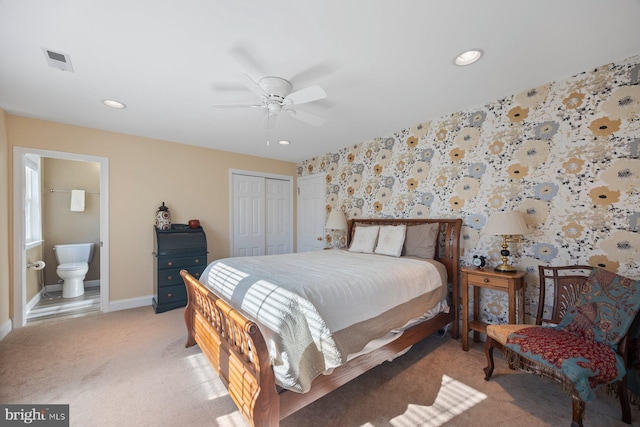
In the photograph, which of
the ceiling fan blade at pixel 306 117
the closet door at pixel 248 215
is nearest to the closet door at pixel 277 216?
the closet door at pixel 248 215

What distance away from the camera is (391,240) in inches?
121

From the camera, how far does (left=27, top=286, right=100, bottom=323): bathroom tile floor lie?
3.32m

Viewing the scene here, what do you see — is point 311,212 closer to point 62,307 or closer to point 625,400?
point 62,307

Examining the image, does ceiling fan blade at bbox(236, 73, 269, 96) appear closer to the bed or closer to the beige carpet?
the bed

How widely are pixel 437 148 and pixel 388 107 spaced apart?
83 centimetres

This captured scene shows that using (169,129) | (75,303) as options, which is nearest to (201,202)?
(169,129)

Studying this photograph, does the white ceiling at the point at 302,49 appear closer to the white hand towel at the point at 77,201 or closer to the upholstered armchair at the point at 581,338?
the upholstered armchair at the point at 581,338

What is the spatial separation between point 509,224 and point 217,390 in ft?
9.07

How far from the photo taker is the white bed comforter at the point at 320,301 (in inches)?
56.0

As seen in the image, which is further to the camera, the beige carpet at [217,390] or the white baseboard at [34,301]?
the white baseboard at [34,301]

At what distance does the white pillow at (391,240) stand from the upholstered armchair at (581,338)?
3.86 ft

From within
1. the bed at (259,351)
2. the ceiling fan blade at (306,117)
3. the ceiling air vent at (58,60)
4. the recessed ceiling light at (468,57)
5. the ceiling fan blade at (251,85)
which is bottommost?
the bed at (259,351)

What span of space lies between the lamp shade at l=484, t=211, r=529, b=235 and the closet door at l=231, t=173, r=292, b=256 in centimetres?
370

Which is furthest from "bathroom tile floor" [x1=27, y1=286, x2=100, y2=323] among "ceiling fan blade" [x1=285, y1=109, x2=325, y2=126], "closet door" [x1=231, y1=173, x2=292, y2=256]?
"ceiling fan blade" [x1=285, y1=109, x2=325, y2=126]
